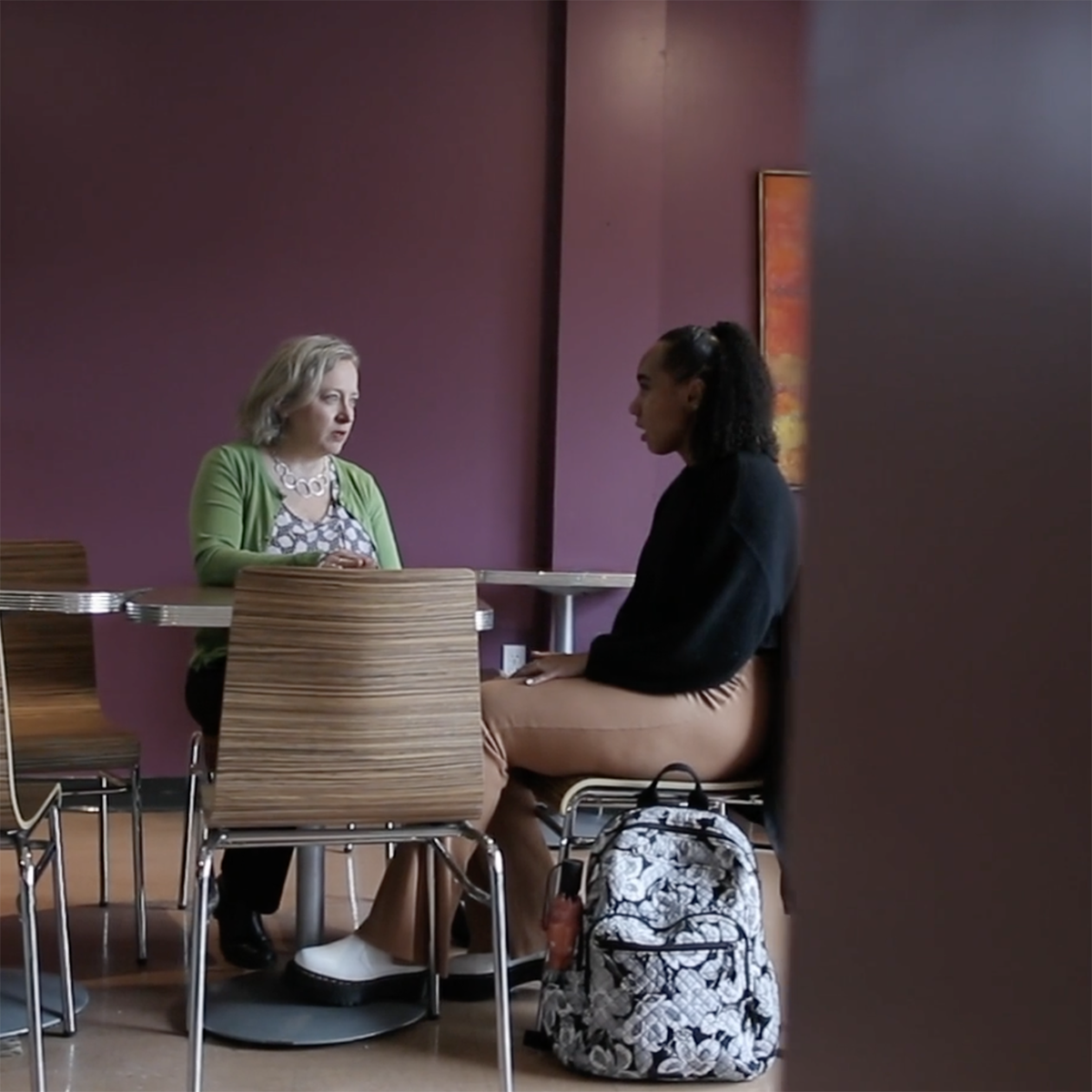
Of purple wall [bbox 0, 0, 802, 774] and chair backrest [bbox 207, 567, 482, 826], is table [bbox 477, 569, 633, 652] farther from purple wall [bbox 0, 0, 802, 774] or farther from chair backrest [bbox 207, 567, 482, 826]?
chair backrest [bbox 207, 567, 482, 826]

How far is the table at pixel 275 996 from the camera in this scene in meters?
1.94

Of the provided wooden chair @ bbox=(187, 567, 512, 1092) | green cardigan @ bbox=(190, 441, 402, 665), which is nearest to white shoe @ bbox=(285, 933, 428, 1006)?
wooden chair @ bbox=(187, 567, 512, 1092)

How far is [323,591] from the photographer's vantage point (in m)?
1.73

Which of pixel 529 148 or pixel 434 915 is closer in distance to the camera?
pixel 434 915

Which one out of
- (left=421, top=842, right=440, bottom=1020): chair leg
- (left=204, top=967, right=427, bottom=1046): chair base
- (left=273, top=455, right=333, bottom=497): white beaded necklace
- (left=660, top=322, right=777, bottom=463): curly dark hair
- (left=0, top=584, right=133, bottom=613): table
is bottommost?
(left=204, top=967, right=427, bottom=1046): chair base

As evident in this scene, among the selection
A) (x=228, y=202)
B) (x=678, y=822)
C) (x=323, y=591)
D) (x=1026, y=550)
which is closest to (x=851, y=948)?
(x=1026, y=550)

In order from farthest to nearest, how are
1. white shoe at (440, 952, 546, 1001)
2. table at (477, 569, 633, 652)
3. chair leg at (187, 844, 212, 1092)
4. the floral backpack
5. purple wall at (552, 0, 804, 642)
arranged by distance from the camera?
purple wall at (552, 0, 804, 642)
table at (477, 569, 633, 652)
white shoe at (440, 952, 546, 1001)
the floral backpack
chair leg at (187, 844, 212, 1092)

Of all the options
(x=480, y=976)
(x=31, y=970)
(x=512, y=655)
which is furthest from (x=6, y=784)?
(x=512, y=655)

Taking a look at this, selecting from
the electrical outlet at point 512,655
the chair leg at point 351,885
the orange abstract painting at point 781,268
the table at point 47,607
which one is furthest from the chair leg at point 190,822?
the orange abstract painting at point 781,268

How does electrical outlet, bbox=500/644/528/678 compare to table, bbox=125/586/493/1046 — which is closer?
table, bbox=125/586/493/1046

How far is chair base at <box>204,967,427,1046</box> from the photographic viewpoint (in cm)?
205

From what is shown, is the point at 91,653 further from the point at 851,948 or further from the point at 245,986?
the point at 851,948

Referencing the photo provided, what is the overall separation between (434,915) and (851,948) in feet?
5.42

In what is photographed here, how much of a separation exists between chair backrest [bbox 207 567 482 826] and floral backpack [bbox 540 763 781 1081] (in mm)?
309
